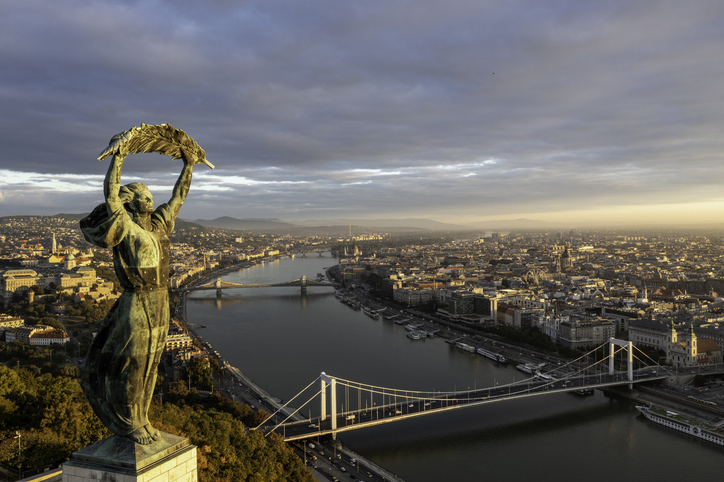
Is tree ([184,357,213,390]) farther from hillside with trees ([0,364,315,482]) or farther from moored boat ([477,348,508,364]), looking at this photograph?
moored boat ([477,348,508,364])

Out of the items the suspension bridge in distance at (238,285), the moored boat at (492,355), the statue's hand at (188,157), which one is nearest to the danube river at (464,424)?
the moored boat at (492,355)

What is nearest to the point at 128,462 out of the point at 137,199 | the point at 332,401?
the point at 137,199

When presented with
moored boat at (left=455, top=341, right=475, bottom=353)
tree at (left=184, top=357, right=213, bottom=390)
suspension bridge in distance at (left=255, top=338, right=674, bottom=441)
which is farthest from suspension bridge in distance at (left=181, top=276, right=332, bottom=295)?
suspension bridge in distance at (left=255, top=338, right=674, bottom=441)

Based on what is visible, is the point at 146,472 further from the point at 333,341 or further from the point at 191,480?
the point at 333,341

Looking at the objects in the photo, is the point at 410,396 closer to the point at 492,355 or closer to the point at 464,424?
the point at 464,424

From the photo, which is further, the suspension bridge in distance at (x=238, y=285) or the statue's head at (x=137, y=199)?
the suspension bridge in distance at (x=238, y=285)

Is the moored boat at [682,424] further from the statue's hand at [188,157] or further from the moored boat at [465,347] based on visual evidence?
the statue's hand at [188,157]
